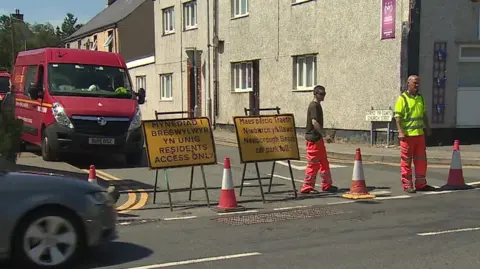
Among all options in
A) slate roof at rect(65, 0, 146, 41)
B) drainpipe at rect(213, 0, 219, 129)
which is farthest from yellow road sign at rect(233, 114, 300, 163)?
slate roof at rect(65, 0, 146, 41)

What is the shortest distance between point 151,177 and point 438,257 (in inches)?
286

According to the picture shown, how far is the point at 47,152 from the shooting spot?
1320 cm

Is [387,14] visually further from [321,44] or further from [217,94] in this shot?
[217,94]

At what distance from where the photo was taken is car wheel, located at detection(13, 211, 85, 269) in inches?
220

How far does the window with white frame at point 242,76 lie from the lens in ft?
77.9

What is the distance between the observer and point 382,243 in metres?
6.66

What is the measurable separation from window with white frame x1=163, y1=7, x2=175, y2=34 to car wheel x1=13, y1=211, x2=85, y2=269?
82.7 ft

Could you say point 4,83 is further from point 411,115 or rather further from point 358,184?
point 411,115

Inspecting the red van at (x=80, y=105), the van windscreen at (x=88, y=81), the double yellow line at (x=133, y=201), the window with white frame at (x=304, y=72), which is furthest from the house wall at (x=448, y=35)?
the double yellow line at (x=133, y=201)

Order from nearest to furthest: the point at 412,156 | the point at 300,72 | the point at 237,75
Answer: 1. the point at 412,156
2. the point at 300,72
3. the point at 237,75

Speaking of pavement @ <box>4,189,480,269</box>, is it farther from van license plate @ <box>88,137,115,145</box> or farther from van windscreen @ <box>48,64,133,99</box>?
van windscreen @ <box>48,64,133,99</box>

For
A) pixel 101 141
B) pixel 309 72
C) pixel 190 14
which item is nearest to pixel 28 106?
pixel 101 141

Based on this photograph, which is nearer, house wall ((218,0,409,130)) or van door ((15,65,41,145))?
van door ((15,65,41,145))

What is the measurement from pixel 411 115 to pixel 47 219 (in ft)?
21.8
